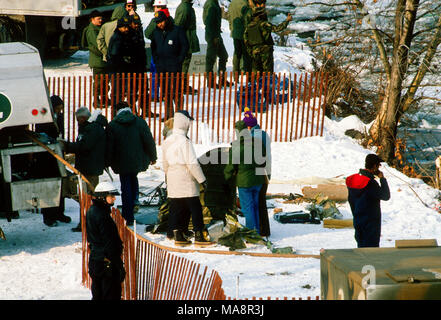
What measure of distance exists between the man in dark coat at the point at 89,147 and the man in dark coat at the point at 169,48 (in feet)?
15.7

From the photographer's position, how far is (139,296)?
26.4ft

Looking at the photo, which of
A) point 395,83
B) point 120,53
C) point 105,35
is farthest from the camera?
point 395,83

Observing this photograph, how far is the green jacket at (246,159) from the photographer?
10258 millimetres

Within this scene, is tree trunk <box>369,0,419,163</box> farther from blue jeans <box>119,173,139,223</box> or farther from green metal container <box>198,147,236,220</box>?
blue jeans <box>119,173,139,223</box>

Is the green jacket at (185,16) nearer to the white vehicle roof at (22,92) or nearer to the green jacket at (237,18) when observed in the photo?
the green jacket at (237,18)

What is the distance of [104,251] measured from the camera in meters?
7.38

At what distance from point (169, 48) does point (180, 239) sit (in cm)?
607

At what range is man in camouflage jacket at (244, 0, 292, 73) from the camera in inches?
640

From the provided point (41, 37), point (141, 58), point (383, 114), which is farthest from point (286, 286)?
point (41, 37)

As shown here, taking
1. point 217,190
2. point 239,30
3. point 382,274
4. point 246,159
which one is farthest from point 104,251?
point 239,30

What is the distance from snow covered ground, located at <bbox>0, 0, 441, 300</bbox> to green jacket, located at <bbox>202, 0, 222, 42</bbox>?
3021mm

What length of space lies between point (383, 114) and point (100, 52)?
6.65 m

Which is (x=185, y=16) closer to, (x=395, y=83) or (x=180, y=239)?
(x=395, y=83)

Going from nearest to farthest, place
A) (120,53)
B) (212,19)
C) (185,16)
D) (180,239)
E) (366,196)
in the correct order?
(366,196) → (180,239) → (120,53) → (185,16) → (212,19)
